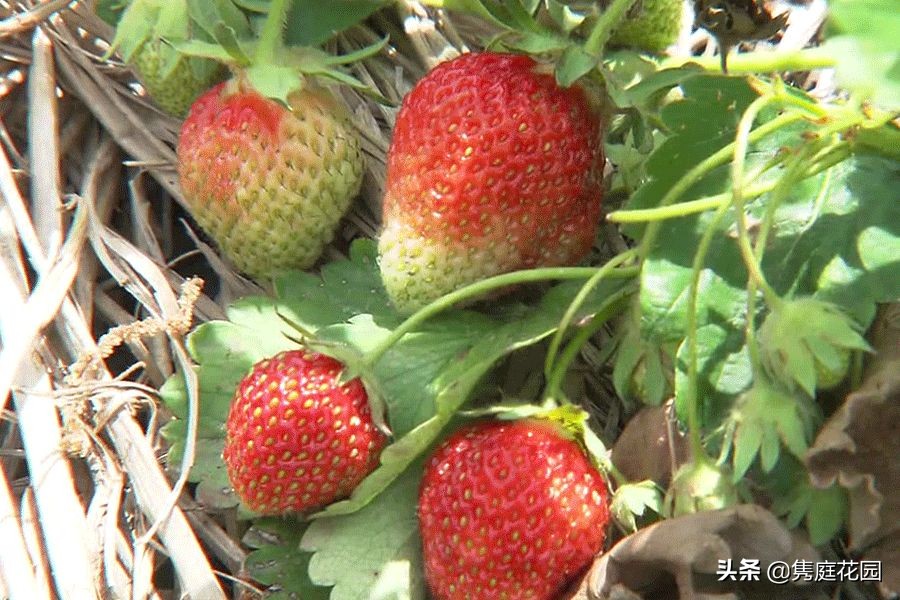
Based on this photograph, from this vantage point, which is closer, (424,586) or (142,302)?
(424,586)

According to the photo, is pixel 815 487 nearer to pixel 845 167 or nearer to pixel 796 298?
pixel 796 298

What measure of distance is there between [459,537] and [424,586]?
0.08m

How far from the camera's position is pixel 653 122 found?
1.04m

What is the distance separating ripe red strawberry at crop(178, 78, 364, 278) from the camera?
1.12 m

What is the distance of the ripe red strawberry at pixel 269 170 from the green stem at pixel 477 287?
0.19 metres

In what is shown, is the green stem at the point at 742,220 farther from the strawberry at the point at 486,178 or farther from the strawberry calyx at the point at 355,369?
the strawberry calyx at the point at 355,369

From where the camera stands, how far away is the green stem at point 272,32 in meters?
1.10

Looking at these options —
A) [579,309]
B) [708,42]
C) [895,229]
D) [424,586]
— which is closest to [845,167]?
[895,229]

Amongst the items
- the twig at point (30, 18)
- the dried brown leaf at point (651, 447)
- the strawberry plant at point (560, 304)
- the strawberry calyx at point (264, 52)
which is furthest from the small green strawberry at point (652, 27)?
the twig at point (30, 18)

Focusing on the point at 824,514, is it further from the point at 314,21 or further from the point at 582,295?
the point at 314,21

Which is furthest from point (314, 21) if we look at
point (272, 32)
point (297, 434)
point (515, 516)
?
point (515, 516)

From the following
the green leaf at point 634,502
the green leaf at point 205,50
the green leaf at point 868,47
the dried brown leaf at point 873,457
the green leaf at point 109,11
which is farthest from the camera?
the green leaf at point 109,11

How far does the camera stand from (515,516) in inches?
37.5

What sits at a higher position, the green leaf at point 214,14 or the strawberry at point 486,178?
the green leaf at point 214,14
